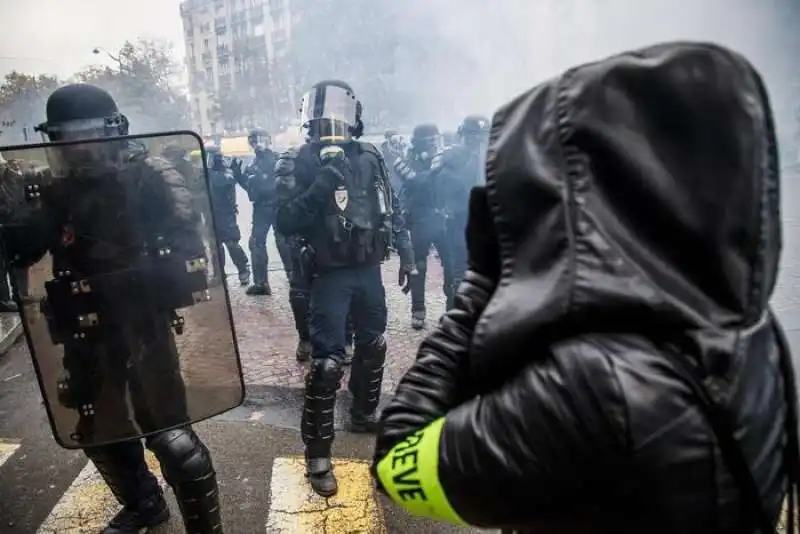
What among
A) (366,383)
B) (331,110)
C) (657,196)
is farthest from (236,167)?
(657,196)

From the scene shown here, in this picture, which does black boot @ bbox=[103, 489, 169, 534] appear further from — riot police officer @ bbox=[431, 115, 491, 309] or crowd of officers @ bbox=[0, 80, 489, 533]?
riot police officer @ bbox=[431, 115, 491, 309]

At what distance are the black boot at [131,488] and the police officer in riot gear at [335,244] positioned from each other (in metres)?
0.73

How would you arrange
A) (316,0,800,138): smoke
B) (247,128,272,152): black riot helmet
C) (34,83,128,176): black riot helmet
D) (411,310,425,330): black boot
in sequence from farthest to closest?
(247,128,272,152): black riot helmet, (411,310,425,330): black boot, (316,0,800,138): smoke, (34,83,128,176): black riot helmet

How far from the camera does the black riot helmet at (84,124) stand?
2.10 metres

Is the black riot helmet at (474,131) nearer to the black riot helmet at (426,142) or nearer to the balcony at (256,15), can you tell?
the black riot helmet at (426,142)

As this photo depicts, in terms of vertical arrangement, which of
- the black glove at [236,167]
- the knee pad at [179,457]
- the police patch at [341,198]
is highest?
the police patch at [341,198]

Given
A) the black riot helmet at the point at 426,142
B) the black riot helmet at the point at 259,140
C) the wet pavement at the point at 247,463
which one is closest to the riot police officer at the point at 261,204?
the black riot helmet at the point at 259,140

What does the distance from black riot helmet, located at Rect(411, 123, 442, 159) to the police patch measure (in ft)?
12.0

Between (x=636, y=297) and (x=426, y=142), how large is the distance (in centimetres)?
654

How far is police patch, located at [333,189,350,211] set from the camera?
11.1 feet

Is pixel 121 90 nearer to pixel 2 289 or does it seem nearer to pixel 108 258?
pixel 2 289

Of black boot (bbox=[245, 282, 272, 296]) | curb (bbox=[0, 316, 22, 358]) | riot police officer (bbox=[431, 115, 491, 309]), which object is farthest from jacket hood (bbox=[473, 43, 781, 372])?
black boot (bbox=[245, 282, 272, 296])

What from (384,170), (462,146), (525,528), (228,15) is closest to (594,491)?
(525,528)

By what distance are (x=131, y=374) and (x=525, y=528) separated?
5.99 ft
